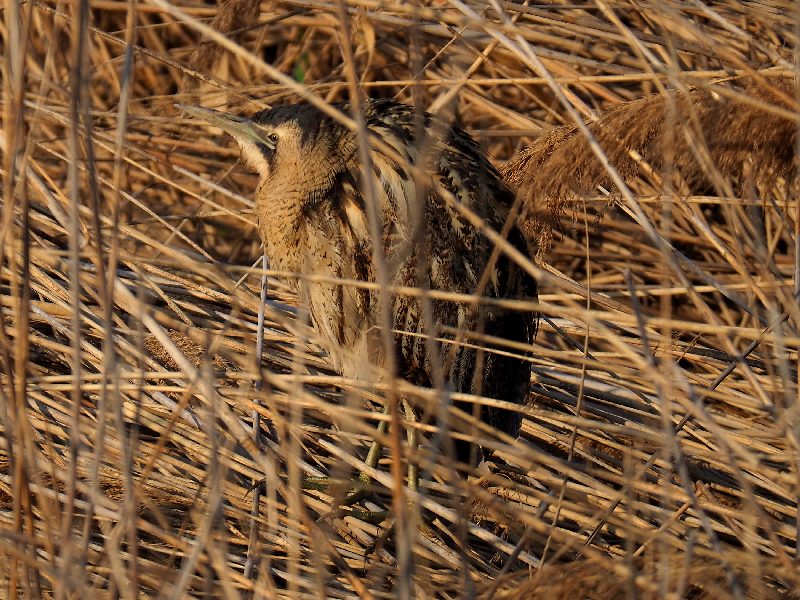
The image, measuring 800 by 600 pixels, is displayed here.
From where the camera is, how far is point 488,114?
3410 mm

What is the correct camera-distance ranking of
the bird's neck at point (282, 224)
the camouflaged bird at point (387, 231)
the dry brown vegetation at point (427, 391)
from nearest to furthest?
the dry brown vegetation at point (427, 391)
the camouflaged bird at point (387, 231)
the bird's neck at point (282, 224)

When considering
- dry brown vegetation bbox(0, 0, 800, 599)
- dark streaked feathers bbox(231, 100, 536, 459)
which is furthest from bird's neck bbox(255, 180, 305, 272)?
dry brown vegetation bbox(0, 0, 800, 599)

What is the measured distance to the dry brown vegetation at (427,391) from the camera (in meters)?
1.48

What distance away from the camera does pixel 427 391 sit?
4.90 ft

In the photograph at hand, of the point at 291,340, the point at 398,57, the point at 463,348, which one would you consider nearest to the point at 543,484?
the point at 463,348

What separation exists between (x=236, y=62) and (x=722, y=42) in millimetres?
1797

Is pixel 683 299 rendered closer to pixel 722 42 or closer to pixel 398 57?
pixel 722 42

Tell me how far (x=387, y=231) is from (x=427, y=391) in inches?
33.1

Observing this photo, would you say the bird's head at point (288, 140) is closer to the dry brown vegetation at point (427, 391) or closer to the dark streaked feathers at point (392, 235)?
the dark streaked feathers at point (392, 235)

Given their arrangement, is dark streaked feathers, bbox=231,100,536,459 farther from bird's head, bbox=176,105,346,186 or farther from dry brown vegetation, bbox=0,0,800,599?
dry brown vegetation, bbox=0,0,800,599

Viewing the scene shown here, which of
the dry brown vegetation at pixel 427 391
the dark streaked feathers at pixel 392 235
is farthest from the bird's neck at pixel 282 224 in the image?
the dry brown vegetation at pixel 427 391

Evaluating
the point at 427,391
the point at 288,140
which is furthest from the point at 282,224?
the point at 427,391

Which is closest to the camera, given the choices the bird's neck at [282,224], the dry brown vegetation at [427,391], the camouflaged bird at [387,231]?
the dry brown vegetation at [427,391]

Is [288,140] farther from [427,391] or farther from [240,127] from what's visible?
[427,391]
